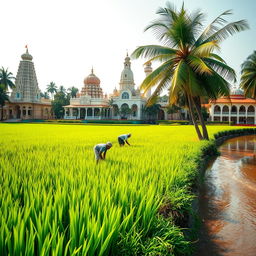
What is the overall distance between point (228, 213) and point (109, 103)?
55868 millimetres

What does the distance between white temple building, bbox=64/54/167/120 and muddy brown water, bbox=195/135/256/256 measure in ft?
159

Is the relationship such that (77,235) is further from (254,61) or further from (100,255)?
(254,61)

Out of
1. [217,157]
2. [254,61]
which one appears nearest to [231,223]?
[217,157]

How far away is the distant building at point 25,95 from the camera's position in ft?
192

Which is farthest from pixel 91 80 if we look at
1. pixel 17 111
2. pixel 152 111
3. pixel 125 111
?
pixel 17 111

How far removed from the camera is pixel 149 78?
11398 mm

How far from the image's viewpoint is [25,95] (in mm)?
59312

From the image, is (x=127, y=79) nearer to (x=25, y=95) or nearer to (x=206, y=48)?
Result: (x=25, y=95)

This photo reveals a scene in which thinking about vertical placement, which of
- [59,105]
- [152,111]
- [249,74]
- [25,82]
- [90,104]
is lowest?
[152,111]

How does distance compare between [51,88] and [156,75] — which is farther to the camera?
[51,88]

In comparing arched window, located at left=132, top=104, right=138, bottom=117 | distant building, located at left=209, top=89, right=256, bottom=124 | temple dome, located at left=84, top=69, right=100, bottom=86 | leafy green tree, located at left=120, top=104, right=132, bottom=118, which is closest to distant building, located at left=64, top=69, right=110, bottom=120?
temple dome, located at left=84, top=69, right=100, bottom=86

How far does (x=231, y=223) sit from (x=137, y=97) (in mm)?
54961

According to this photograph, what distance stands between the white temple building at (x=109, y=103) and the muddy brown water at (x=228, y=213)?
4855cm

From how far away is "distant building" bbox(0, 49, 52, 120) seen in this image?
192 feet
